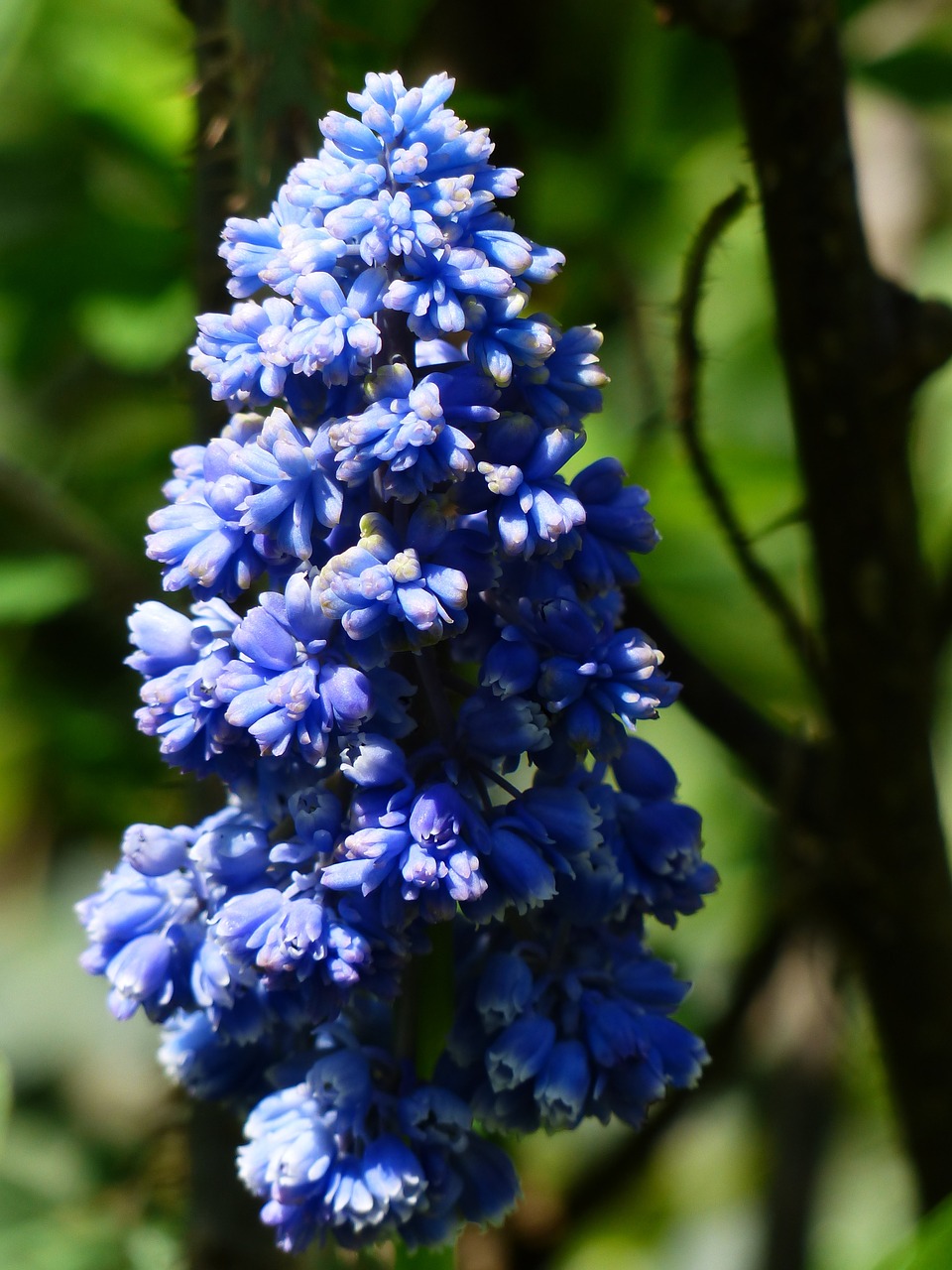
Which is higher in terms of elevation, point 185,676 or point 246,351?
point 246,351

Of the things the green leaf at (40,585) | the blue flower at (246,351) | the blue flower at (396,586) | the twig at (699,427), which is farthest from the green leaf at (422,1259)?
the green leaf at (40,585)

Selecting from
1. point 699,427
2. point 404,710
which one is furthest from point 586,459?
point 404,710

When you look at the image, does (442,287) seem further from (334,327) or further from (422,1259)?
(422,1259)

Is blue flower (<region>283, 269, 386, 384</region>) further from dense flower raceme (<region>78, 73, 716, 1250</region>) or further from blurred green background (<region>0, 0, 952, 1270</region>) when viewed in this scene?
blurred green background (<region>0, 0, 952, 1270</region>)

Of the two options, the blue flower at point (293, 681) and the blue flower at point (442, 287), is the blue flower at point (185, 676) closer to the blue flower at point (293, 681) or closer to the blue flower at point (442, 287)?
the blue flower at point (293, 681)

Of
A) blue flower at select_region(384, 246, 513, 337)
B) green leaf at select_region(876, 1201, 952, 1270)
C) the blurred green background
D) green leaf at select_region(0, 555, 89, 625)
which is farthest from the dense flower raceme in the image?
green leaf at select_region(0, 555, 89, 625)

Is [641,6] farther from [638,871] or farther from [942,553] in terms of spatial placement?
[638,871]
